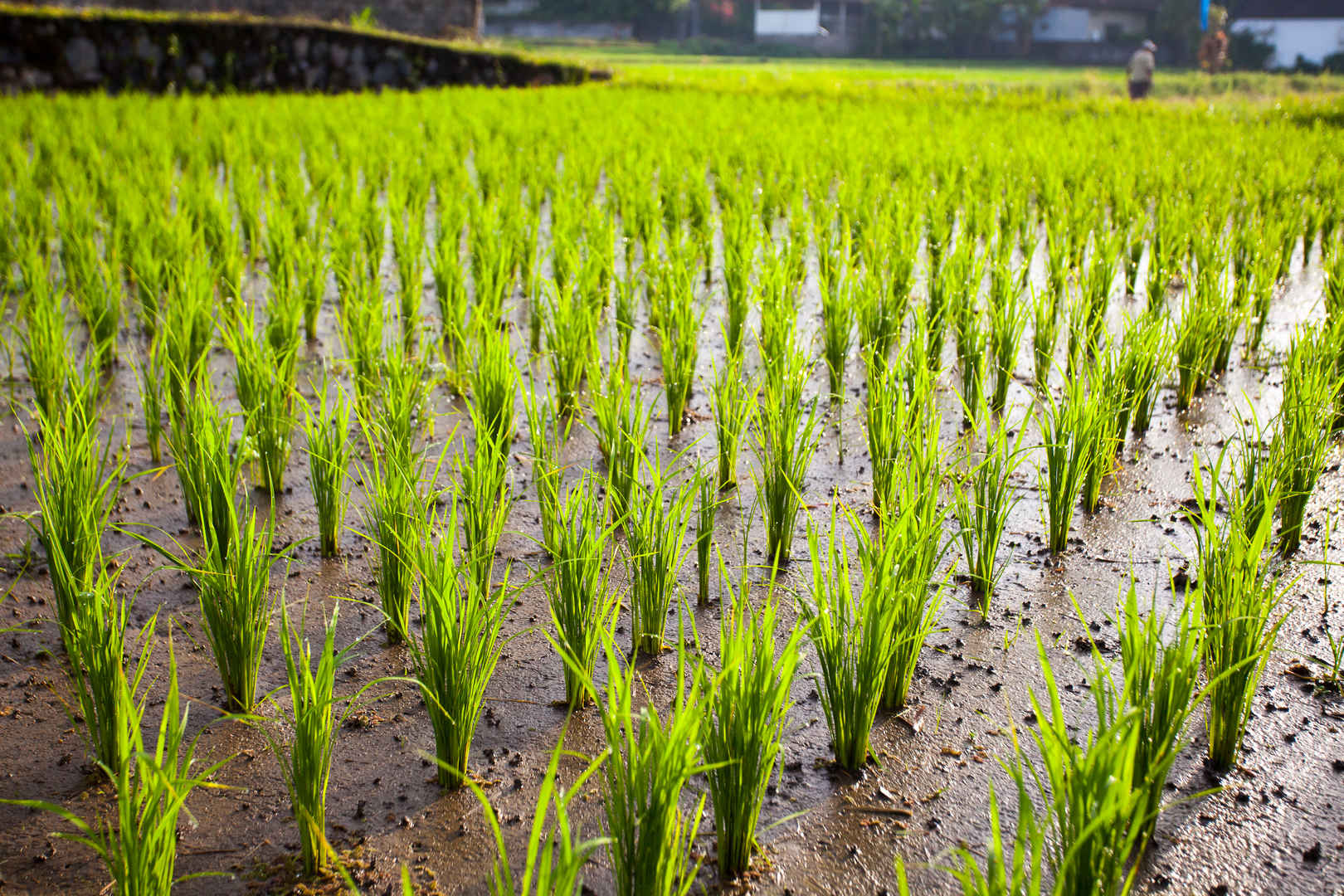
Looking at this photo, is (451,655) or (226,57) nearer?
(451,655)

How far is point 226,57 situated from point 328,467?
1482cm

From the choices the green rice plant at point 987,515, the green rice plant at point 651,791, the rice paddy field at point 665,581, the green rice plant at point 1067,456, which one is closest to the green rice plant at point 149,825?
the rice paddy field at point 665,581

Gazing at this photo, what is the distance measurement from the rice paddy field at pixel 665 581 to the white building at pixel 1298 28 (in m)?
30.6

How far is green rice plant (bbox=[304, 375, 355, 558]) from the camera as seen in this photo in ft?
7.04

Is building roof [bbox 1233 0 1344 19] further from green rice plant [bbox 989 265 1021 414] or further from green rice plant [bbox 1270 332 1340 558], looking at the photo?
green rice plant [bbox 1270 332 1340 558]

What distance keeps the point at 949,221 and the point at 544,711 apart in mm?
4245

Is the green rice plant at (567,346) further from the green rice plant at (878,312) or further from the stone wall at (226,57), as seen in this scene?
the stone wall at (226,57)

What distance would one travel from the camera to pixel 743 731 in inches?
53.5

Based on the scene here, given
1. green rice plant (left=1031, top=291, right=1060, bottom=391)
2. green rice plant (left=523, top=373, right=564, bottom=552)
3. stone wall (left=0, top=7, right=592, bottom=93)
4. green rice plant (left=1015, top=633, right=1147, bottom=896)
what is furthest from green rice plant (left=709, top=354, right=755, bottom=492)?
stone wall (left=0, top=7, right=592, bottom=93)

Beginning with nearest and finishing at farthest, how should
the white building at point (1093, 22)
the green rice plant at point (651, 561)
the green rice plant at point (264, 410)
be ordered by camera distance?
1. the green rice plant at point (651, 561)
2. the green rice plant at point (264, 410)
3. the white building at point (1093, 22)

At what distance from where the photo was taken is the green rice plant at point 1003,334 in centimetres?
310

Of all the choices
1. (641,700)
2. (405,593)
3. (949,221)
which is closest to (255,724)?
(405,593)

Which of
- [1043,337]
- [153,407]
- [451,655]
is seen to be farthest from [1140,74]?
[451,655]

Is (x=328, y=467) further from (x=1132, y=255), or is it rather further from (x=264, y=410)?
(x=1132, y=255)
